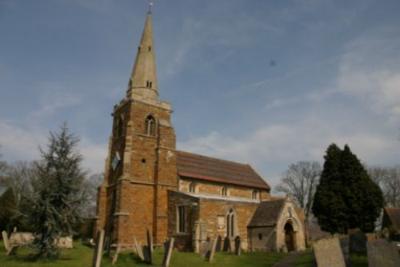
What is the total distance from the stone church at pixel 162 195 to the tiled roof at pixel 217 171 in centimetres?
14

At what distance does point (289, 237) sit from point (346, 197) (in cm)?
Answer: 745

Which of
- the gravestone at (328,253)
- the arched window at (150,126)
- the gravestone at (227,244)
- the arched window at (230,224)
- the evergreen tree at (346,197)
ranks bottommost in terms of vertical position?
the gravestone at (227,244)

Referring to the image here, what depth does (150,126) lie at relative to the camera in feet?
106

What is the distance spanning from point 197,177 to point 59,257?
15414mm

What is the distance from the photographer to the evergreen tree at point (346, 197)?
33.1 metres

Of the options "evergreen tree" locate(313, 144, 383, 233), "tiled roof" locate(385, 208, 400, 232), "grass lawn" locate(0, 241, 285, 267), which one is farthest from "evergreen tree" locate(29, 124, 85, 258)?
"tiled roof" locate(385, 208, 400, 232)

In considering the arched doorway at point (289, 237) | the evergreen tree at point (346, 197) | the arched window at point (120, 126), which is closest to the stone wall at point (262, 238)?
the arched doorway at point (289, 237)

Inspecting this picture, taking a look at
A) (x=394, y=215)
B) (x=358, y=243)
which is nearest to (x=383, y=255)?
(x=358, y=243)

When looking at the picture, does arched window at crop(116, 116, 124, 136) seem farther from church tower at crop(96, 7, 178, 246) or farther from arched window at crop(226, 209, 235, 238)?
arched window at crop(226, 209, 235, 238)

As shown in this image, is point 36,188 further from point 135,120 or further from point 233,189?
point 233,189

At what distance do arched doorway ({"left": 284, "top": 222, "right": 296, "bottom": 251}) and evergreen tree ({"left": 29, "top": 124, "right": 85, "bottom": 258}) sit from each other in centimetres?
1853

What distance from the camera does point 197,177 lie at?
32469 millimetres

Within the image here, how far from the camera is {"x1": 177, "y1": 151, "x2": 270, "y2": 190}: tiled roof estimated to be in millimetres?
33000

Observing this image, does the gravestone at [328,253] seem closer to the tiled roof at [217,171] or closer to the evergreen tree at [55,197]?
the evergreen tree at [55,197]
